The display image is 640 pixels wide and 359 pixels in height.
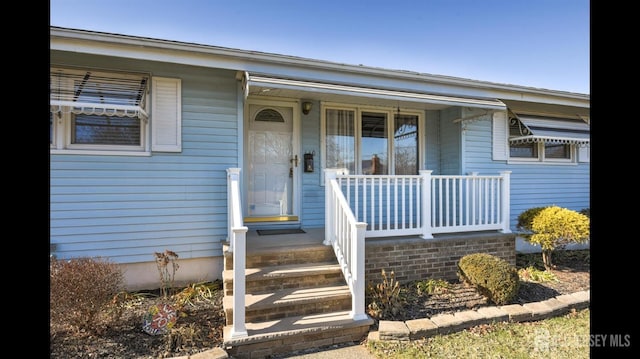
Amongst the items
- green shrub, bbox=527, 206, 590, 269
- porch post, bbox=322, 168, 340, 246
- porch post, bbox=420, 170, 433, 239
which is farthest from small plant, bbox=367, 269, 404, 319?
green shrub, bbox=527, 206, 590, 269

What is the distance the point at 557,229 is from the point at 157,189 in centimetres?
617

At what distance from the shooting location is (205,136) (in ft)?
15.2

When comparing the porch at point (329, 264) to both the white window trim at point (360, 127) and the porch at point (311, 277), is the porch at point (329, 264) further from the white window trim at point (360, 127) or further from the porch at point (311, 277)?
the white window trim at point (360, 127)

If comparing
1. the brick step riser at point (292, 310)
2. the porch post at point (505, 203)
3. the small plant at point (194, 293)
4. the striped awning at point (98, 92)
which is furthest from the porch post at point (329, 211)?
the porch post at point (505, 203)

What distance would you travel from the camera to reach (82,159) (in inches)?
166

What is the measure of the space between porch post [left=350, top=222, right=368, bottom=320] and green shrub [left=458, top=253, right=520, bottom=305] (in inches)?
63.1

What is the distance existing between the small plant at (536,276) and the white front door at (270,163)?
3769 mm

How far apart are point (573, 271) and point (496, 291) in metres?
2.57

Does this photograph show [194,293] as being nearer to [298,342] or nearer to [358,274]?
[298,342]

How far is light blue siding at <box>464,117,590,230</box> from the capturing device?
6105 millimetres

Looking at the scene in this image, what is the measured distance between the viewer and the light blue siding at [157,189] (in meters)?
4.19

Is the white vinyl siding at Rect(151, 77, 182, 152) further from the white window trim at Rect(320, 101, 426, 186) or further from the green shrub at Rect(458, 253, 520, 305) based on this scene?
the green shrub at Rect(458, 253, 520, 305)
